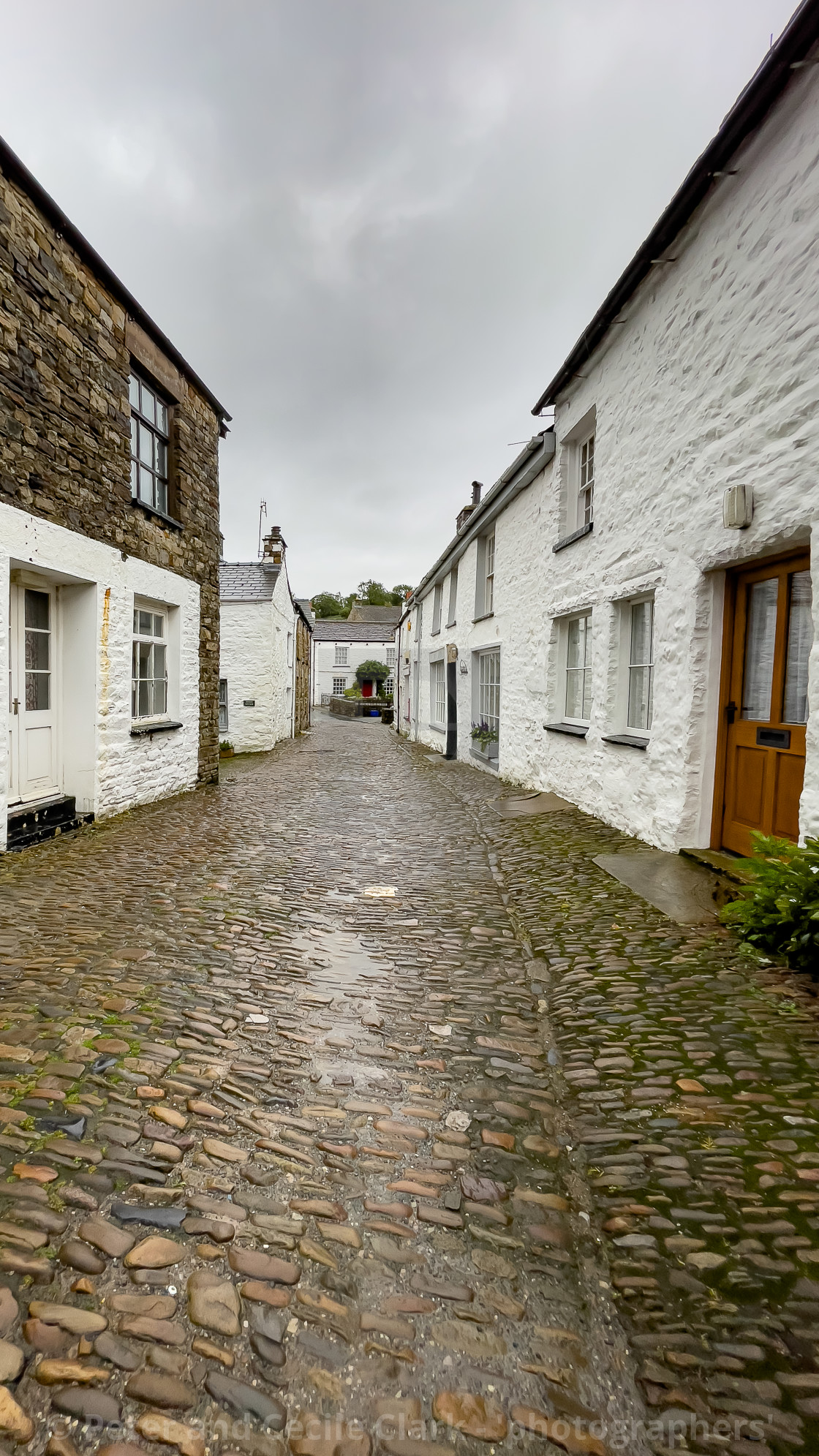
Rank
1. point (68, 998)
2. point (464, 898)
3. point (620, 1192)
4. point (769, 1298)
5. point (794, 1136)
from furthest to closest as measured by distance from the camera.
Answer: point (464, 898) → point (68, 998) → point (794, 1136) → point (620, 1192) → point (769, 1298)

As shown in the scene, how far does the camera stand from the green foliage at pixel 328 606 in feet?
262

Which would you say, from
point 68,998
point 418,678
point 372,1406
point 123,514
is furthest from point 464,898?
point 418,678

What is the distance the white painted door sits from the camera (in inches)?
262

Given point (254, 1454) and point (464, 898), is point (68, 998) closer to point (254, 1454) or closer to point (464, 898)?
point (254, 1454)

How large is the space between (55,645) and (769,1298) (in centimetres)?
786

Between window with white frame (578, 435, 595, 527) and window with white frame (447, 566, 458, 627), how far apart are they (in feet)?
25.6

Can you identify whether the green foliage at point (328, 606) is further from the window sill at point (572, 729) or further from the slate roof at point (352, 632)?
the window sill at point (572, 729)

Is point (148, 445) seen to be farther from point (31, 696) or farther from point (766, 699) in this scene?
point (766, 699)

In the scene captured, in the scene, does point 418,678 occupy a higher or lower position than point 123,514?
lower

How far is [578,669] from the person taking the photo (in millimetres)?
9000

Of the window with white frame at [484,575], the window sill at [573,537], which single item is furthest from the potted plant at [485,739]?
the window sill at [573,537]

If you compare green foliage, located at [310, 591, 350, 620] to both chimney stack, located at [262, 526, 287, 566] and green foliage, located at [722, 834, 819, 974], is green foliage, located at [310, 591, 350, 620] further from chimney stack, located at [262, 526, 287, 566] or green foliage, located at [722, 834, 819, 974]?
green foliage, located at [722, 834, 819, 974]

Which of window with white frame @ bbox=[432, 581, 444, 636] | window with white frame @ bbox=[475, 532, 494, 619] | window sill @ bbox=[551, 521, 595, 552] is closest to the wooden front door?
window sill @ bbox=[551, 521, 595, 552]

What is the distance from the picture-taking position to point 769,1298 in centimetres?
178
